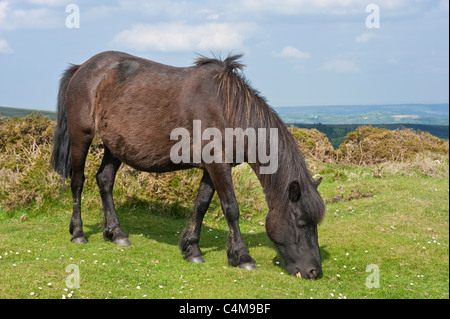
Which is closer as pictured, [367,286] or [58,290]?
[58,290]

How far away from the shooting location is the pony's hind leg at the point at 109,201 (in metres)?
7.34

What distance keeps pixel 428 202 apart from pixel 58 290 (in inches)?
322

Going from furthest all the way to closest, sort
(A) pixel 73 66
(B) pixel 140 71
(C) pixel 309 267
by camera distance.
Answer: (A) pixel 73 66 < (B) pixel 140 71 < (C) pixel 309 267

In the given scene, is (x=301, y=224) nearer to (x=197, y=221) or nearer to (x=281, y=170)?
(x=281, y=170)

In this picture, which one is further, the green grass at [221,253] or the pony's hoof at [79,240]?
the pony's hoof at [79,240]

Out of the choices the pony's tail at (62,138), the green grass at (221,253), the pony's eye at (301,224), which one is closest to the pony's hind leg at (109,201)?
the green grass at (221,253)

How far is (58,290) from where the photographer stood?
4832 mm

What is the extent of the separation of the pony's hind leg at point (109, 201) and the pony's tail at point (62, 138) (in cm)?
73

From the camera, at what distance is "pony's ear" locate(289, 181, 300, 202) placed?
5836 millimetres

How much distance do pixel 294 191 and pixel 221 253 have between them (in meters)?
1.94

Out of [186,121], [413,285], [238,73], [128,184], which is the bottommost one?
[413,285]

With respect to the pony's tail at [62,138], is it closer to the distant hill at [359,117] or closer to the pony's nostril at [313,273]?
the distant hill at [359,117]
